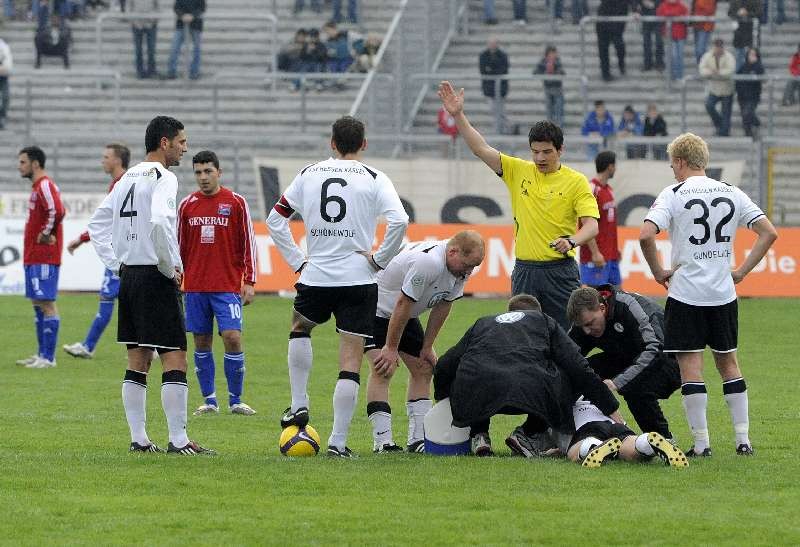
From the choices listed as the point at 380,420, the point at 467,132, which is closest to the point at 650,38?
the point at 467,132

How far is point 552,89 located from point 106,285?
1524cm

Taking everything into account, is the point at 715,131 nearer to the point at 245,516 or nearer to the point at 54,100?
the point at 54,100

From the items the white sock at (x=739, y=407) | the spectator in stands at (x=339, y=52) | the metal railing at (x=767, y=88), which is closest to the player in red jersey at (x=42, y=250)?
the white sock at (x=739, y=407)

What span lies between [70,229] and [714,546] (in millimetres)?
20297

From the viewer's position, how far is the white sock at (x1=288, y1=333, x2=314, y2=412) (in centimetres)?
1044

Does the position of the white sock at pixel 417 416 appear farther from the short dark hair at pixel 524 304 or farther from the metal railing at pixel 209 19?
the metal railing at pixel 209 19

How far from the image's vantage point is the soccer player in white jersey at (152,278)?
33.1 ft

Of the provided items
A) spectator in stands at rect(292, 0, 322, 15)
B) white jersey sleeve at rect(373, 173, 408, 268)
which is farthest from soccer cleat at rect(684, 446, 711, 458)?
spectator in stands at rect(292, 0, 322, 15)

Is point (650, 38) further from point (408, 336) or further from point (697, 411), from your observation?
point (697, 411)

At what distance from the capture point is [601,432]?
9953 mm

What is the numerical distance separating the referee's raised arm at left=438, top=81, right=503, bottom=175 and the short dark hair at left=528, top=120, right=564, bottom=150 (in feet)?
1.05

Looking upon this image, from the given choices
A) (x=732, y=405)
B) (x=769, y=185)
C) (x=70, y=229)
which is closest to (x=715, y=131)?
(x=769, y=185)

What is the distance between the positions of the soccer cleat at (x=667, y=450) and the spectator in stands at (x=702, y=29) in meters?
22.7

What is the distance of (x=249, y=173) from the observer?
28.4m
